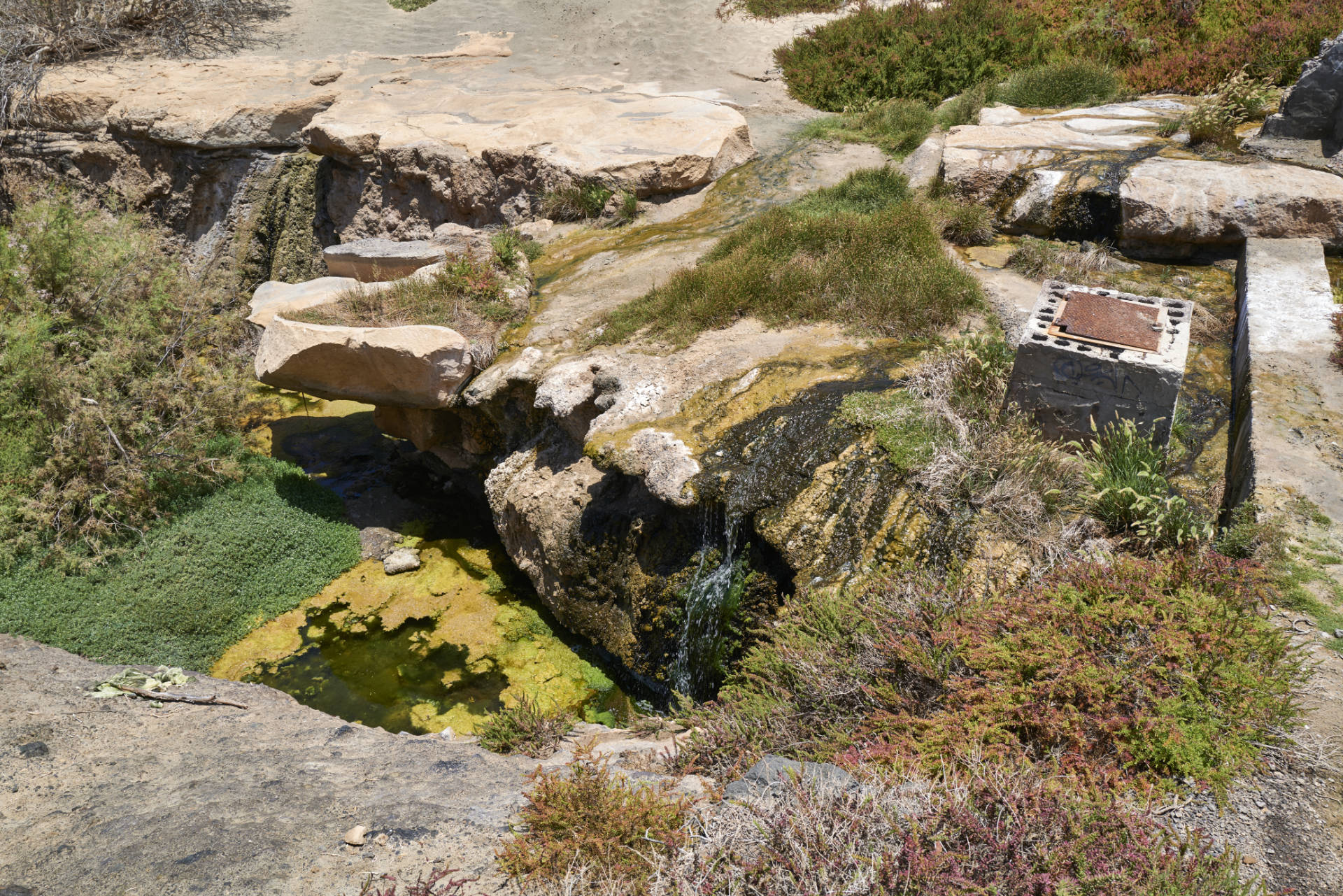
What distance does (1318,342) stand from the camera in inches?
259

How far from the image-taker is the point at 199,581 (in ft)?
26.2

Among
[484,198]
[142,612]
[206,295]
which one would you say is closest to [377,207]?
[484,198]

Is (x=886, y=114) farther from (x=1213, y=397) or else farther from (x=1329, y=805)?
(x=1329, y=805)

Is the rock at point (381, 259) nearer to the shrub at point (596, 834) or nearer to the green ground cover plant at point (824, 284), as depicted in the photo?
the green ground cover plant at point (824, 284)

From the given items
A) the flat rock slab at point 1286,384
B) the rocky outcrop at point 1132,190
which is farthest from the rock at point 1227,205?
the flat rock slab at point 1286,384

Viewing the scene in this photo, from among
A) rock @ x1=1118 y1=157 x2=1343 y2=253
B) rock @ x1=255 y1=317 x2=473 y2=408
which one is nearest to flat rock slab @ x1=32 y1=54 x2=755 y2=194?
rock @ x1=255 y1=317 x2=473 y2=408

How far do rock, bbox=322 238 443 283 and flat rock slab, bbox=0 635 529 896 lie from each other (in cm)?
610

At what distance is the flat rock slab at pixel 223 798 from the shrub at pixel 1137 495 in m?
4.06

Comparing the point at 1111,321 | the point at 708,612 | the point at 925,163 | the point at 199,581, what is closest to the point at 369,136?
the point at 199,581

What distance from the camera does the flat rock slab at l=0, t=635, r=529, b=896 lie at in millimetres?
3682

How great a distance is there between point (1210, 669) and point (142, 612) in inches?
333

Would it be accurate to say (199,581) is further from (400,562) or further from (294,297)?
(294,297)

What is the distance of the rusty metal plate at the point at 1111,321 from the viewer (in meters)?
5.52

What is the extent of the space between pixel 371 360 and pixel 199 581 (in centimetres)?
276
